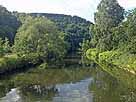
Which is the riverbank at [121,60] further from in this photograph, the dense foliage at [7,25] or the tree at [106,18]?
the dense foliage at [7,25]

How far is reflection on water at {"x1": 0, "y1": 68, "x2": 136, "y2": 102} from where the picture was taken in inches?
1536

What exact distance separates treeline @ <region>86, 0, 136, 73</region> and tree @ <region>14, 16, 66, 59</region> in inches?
515

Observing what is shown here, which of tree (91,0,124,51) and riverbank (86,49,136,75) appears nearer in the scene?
riverbank (86,49,136,75)

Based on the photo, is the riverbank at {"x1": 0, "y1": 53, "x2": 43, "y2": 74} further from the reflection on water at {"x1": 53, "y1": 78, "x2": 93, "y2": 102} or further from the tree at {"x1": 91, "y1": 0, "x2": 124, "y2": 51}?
the tree at {"x1": 91, "y1": 0, "x2": 124, "y2": 51}

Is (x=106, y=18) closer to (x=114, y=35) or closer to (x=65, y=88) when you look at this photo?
(x=114, y=35)

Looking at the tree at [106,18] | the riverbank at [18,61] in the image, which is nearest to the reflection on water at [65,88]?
the riverbank at [18,61]

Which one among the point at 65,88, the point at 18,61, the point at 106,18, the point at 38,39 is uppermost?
the point at 106,18

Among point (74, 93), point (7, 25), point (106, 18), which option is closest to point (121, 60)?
point (106, 18)

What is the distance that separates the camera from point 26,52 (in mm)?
74500

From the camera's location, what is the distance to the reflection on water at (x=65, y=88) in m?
39.0

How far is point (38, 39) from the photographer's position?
76.8m

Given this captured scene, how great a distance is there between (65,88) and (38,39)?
105 feet

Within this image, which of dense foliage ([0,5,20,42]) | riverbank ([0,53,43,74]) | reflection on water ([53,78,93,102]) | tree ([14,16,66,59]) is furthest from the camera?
dense foliage ([0,5,20,42])

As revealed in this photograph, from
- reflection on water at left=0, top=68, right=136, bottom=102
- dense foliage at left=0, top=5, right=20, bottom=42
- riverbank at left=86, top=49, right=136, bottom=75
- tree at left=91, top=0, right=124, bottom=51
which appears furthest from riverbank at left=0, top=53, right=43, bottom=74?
tree at left=91, top=0, right=124, bottom=51
